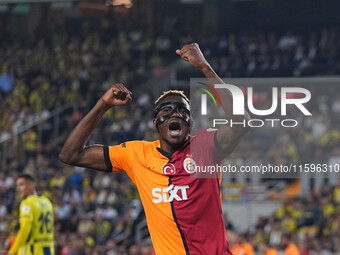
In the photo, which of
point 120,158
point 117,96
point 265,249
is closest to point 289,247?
point 265,249

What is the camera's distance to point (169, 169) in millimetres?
4812

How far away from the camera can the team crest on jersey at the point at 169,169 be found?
4.80 meters

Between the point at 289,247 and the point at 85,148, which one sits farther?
the point at 289,247

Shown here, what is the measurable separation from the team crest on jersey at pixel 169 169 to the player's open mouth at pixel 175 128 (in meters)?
0.23

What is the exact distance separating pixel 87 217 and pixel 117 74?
792cm

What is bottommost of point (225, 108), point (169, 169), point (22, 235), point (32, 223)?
point (22, 235)

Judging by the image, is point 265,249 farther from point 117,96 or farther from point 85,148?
point 117,96

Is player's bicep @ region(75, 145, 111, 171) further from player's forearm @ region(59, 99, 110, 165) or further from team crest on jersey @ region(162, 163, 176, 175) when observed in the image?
team crest on jersey @ region(162, 163, 176, 175)

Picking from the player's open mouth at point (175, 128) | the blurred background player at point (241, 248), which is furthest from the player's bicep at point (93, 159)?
the blurred background player at point (241, 248)

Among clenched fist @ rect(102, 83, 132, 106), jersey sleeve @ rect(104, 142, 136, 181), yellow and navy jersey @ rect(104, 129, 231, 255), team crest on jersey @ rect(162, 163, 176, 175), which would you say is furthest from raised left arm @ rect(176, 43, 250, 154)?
jersey sleeve @ rect(104, 142, 136, 181)

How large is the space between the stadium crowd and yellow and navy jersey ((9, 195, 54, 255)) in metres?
4.18

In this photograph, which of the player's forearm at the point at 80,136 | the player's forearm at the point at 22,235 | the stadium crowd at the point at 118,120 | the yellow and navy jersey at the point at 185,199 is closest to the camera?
the yellow and navy jersey at the point at 185,199

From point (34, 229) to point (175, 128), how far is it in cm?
489

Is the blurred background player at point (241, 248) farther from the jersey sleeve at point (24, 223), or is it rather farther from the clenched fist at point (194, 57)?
the clenched fist at point (194, 57)
